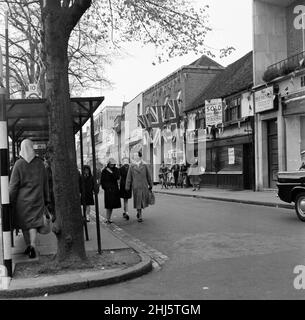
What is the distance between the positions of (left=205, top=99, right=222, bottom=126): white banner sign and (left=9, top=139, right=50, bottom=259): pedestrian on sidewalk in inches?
809

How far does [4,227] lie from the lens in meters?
6.75

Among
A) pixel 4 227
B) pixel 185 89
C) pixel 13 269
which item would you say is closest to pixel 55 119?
pixel 4 227

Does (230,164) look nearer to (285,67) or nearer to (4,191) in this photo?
(285,67)

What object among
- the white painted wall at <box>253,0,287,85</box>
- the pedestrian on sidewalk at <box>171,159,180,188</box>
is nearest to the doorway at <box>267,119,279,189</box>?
the white painted wall at <box>253,0,287,85</box>

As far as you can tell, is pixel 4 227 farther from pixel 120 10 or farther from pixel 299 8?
pixel 299 8

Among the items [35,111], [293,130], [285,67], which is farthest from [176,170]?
[35,111]

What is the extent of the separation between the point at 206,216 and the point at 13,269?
7702 millimetres

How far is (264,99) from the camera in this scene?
22391mm

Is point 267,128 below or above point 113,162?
above

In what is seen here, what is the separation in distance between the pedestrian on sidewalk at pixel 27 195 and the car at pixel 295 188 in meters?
6.54

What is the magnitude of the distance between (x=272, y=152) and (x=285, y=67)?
4058 millimetres

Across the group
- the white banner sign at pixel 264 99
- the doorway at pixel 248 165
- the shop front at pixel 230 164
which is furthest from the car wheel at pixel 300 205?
the doorway at pixel 248 165

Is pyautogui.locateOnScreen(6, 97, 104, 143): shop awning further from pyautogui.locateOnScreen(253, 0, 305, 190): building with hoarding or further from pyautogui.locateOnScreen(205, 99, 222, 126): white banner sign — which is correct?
pyautogui.locateOnScreen(205, 99, 222, 126): white banner sign

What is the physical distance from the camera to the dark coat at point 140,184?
12.8m
